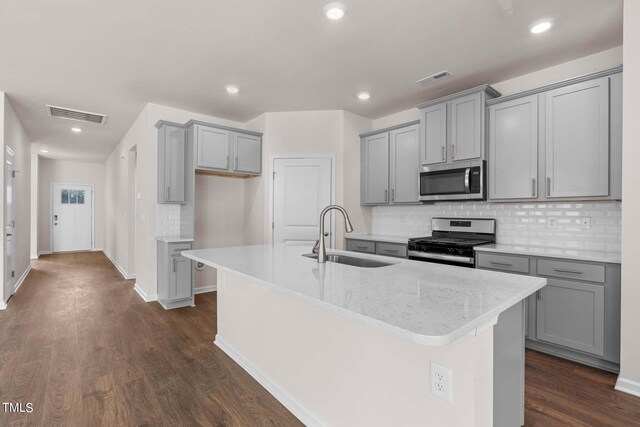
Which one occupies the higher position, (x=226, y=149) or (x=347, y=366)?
(x=226, y=149)

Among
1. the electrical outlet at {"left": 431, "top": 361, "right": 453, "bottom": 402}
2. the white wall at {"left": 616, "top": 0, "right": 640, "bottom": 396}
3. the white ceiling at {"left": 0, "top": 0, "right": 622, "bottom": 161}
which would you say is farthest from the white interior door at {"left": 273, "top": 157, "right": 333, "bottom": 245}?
the electrical outlet at {"left": 431, "top": 361, "right": 453, "bottom": 402}

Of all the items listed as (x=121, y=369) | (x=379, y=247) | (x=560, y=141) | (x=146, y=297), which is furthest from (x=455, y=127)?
(x=146, y=297)

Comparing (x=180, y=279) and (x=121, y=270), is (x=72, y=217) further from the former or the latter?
(x=180, y=279)

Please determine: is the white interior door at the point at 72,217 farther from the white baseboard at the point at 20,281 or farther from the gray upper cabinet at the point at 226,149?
the gray upper cabinet at the point at 226,149

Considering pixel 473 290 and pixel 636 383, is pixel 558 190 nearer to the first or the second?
pixel 636 383

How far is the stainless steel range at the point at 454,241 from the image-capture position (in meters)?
3.20

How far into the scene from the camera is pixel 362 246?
427cm

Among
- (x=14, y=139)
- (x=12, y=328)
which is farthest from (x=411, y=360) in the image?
(x=14, y=139)

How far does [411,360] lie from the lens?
1.31 m

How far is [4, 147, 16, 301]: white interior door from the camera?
4.07m

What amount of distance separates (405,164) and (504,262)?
1707 millimetres

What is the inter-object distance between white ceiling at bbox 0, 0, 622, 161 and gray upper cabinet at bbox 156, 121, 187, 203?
0.39 m

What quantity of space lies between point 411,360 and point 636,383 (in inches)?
78.4

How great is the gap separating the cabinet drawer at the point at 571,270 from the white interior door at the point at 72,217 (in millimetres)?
Result: 10737
